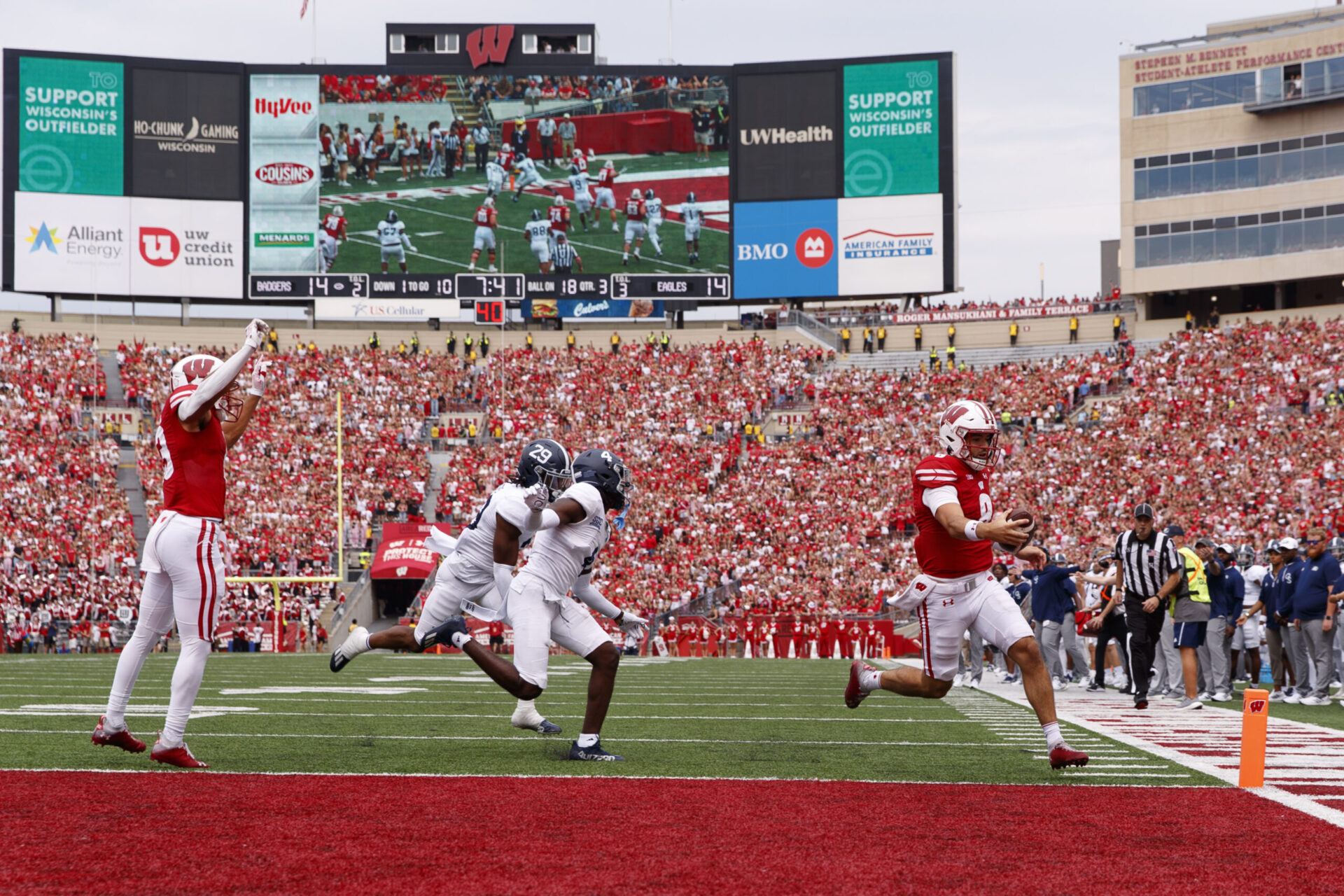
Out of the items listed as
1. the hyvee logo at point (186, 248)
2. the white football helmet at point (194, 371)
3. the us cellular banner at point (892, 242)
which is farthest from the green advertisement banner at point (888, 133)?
the white football helmet at point (194, 371)

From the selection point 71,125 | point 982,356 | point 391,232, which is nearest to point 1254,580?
point 982,356

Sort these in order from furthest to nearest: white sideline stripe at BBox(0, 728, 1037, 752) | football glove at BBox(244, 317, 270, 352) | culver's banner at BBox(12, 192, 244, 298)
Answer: culver's banner at BBox(12, 192, 244, 298) < white sideline stripe at BBox(0, 728, 1037, 752) < football glove at BBox(244, 317, 270, 352)

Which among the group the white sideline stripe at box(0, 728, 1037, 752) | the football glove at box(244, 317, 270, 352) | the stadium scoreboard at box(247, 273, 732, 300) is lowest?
the white sideline stripe at box(0, 728, 1037, 752)

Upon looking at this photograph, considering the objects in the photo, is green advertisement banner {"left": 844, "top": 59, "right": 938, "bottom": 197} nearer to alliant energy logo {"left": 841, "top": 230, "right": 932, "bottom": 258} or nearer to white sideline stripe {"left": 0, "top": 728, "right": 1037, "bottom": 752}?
alliant energy logo {"left": 841, "top": 230, "right": 932, "bottom": 258}

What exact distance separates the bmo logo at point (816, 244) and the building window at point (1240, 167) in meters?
10.0

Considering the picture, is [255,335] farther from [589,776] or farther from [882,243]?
[882,243]

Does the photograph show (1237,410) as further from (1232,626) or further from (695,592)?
(1232,626)

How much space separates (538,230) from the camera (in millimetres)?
44750

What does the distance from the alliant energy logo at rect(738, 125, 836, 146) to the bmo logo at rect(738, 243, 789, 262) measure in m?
3.22

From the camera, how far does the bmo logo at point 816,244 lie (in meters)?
43.5

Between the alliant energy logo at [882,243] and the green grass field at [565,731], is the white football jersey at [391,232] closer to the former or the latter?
the alliant energy logo at [882,243]

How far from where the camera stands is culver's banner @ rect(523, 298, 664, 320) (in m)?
44.6

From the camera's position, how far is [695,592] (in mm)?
31047

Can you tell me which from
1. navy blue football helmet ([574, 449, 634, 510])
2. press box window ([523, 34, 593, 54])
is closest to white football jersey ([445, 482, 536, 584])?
navy blue football helmet ([574, 449, 634, 510])
